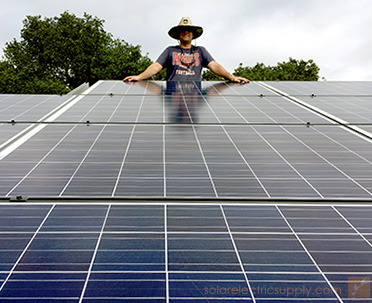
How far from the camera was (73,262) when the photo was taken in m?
2.56

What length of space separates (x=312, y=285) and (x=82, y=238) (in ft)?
5.87

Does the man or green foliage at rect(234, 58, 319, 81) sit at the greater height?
the man

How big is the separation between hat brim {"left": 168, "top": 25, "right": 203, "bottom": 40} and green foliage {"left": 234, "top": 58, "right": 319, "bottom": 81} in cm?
3275

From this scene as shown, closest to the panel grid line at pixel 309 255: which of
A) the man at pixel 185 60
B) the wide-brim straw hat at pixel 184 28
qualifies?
the man at pixel 185 60

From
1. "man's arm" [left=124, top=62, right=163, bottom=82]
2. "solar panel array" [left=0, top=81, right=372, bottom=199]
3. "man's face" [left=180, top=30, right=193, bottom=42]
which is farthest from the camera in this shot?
"man's face" [left=180, top=30, right=193, bottom=42]

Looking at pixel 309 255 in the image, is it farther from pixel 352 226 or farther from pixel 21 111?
pixel 21 111

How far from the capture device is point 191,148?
4.88 metres

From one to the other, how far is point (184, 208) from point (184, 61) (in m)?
7.98

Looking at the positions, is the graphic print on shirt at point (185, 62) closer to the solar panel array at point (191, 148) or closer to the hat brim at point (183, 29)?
the hat brim at point (183, 29)

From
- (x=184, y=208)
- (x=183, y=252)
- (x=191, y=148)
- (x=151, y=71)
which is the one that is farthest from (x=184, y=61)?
(x=183, y=252)

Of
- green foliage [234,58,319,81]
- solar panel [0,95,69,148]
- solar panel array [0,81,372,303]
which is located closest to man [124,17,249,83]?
solar panel [0,95,69,148]

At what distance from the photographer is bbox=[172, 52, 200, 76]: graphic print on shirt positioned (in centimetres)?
1058

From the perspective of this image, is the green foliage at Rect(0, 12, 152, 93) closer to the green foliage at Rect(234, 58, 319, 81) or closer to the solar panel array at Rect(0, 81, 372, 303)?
the green foliage at Rect(234, 58, 319, 81)

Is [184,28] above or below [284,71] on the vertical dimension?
above
